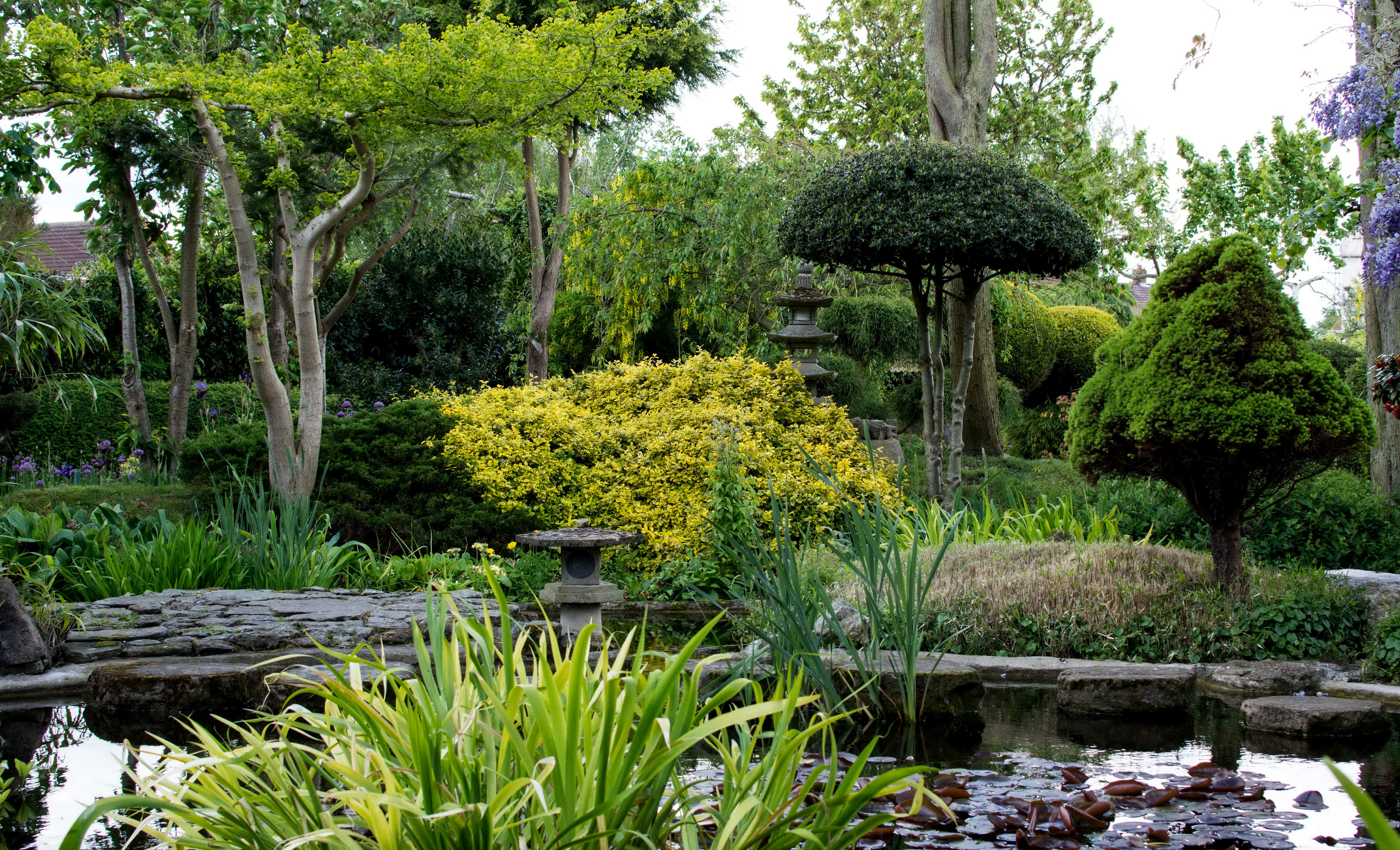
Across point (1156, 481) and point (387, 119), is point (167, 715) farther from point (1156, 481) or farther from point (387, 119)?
point (1156, 481)

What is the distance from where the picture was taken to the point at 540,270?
13.2 m

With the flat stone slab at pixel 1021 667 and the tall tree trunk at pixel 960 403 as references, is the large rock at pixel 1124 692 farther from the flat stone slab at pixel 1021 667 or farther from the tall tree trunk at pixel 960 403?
the tall tree trunk at pixel 960 403

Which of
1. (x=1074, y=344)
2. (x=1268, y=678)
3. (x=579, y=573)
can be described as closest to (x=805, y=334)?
(x=579, y=573)

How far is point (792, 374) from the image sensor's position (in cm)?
877

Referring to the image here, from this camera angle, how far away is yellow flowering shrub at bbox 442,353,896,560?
23.5 feet

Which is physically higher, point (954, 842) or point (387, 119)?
point (387, 119)

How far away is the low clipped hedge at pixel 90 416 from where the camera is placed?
412 inches

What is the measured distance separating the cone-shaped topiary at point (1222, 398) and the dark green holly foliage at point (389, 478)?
13.6ft

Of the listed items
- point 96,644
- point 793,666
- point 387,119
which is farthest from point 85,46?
point 793,666

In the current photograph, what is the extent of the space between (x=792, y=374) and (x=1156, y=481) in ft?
9.82

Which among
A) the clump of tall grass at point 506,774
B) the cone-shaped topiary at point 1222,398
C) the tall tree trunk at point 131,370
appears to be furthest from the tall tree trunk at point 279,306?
the clump of tall grass at point 506,774

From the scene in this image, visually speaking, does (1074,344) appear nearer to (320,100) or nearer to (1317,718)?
(320,100)

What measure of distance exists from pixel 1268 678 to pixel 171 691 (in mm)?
4444

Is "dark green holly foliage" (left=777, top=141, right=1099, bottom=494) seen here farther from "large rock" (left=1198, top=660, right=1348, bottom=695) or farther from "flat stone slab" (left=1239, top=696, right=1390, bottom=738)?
"flat stone slab" (left=1239, top=696, right=1390, bottom=738)
